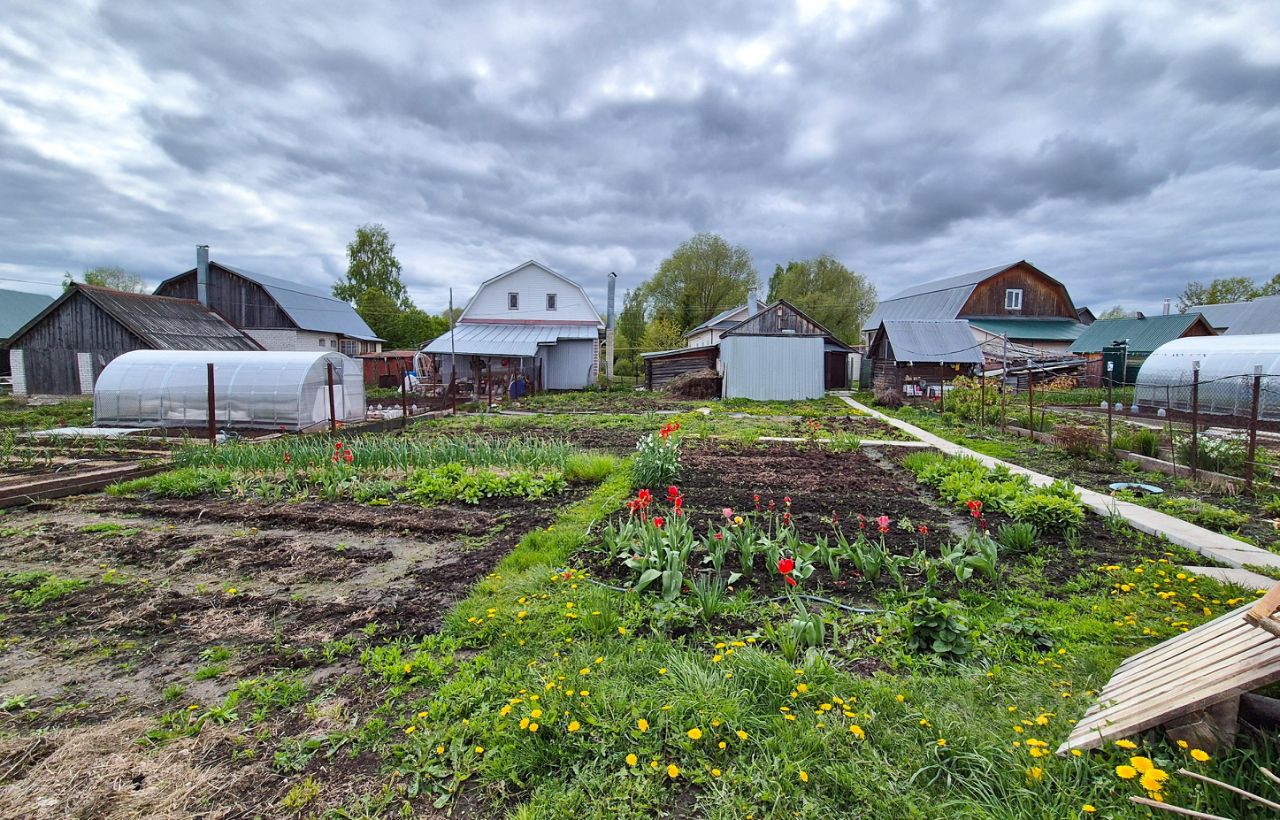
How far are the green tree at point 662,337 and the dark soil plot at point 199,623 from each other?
130ft

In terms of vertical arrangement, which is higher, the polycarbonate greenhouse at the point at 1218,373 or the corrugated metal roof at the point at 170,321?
the corrugated metal roof at the point at 170,321

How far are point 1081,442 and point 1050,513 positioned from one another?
5.75 metres

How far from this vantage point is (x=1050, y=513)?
5.54 metres

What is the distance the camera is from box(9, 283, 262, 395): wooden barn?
22.9 m

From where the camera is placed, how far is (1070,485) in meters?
6.12

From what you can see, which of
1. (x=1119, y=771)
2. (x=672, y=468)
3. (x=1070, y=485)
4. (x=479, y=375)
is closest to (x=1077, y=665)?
(x=1119, y=771)

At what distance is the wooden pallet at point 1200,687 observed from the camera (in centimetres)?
204

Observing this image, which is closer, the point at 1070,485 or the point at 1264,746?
the point at 1264,746

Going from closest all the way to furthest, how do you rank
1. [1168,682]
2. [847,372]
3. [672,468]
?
1. [1168,682]
2. [672,468]
3. [847,372]

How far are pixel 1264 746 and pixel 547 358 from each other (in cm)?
2940

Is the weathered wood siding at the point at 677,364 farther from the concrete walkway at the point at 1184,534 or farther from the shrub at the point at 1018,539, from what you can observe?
the shrub at the point at 1018,539

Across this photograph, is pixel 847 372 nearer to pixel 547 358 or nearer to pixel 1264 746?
pixel 547 358

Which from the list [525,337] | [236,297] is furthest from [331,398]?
[236,297]

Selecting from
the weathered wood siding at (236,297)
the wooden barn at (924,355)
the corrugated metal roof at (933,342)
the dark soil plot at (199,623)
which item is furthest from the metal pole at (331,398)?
the corrugated metal roof at (933,342)
